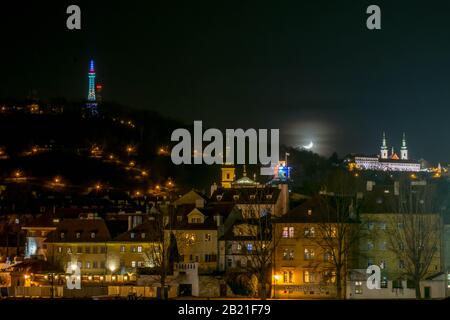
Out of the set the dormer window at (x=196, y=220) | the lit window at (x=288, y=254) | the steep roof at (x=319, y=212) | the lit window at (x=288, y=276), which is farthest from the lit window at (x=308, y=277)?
the dormer window at (x=196, y=220)

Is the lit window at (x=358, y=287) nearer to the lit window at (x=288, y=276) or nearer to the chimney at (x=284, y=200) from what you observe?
the lit window at (x=288, y=276)

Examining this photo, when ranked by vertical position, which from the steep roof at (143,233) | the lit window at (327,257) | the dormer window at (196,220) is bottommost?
the lit window at (327,257)

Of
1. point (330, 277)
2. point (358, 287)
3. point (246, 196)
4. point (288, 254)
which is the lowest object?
point (358, 287)

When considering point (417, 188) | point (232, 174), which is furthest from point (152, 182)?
point (417, 188)

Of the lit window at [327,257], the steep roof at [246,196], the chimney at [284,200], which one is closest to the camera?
the lit window at [327,257]

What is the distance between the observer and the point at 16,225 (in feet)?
254

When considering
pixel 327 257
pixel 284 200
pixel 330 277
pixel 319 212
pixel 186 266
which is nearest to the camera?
pixel 330 277

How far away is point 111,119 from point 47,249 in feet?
414

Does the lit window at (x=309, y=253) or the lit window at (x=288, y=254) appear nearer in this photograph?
the lit window at (x=309, y=253)

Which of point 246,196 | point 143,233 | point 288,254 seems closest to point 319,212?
point 288,254

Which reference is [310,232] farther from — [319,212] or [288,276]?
[288,276]

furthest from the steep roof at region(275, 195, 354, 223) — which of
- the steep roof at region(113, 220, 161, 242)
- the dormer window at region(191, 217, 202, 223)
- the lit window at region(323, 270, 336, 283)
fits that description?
the steep roof at region(113, 220, 161, 242)

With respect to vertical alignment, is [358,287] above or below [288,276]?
below
